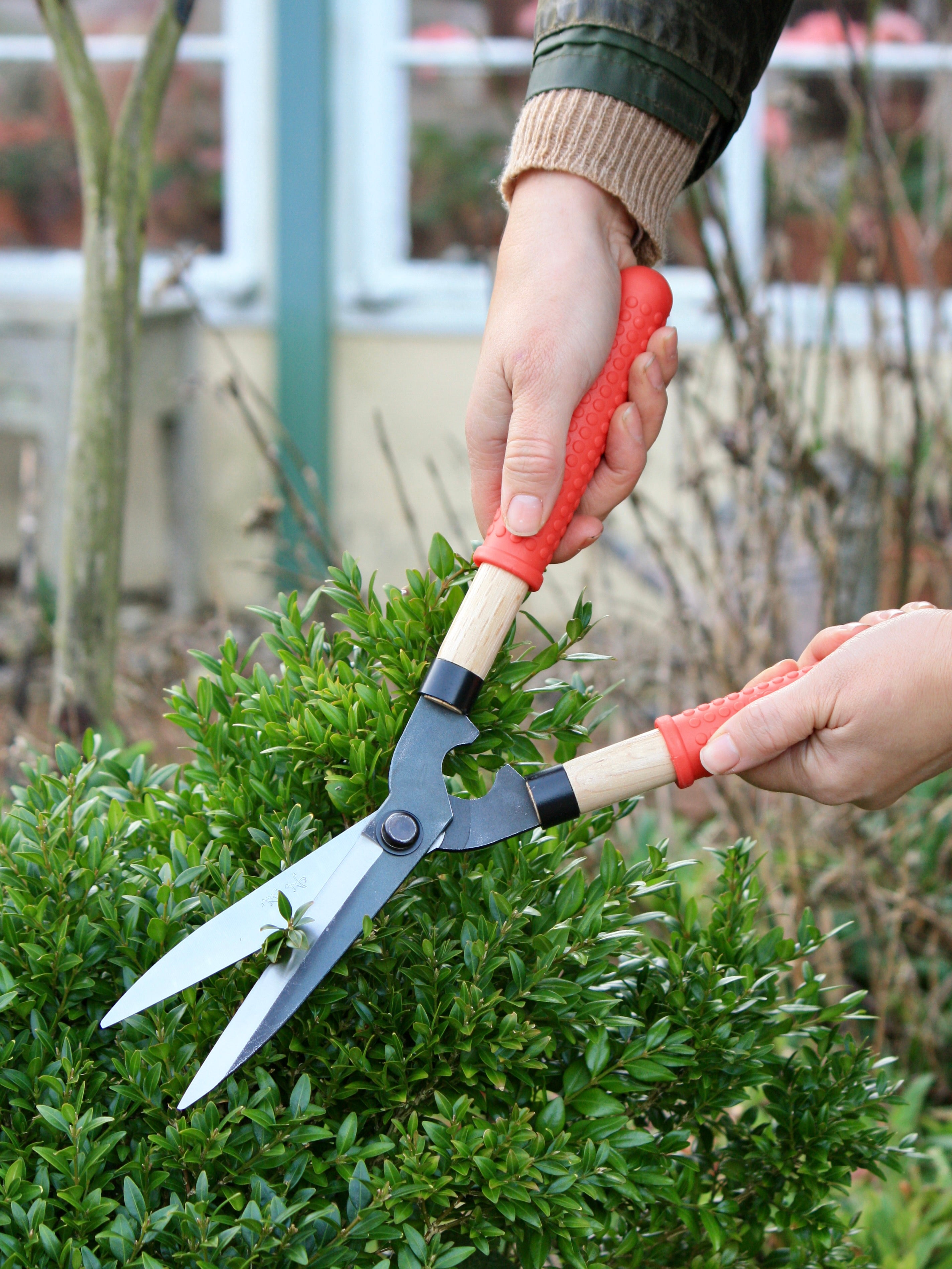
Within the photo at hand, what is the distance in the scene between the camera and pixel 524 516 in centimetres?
119

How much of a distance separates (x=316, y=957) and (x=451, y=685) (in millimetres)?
274

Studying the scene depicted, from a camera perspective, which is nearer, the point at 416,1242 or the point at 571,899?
the point at 416,1242

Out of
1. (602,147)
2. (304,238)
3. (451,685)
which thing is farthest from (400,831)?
(304,238)

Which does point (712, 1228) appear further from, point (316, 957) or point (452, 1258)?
point (316, 957)

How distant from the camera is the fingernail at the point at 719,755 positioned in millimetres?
1145

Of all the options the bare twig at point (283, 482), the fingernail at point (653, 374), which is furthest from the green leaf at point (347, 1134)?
the bare twig at point (283, 482)

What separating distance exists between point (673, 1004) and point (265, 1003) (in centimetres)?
41

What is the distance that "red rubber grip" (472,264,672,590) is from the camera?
3.89ft

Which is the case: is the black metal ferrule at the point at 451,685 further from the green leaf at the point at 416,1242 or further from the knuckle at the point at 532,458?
the green leaf at the point at 416,1242

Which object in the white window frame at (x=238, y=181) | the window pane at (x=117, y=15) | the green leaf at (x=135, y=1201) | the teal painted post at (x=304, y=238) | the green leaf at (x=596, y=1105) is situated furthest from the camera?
the window pane at (x=117, y=15)

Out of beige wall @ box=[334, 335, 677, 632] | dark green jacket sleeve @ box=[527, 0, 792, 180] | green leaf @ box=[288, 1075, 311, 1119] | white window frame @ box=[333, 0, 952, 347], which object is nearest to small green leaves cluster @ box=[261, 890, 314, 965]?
green leaf @ box=[288, 1075, 311, 1119]

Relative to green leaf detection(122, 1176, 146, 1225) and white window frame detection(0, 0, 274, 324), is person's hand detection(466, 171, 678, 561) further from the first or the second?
white window frame detection(0, 0, 274, 324)

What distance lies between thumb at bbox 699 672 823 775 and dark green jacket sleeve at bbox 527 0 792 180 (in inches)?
26.9

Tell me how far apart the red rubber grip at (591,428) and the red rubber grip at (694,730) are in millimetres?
197
